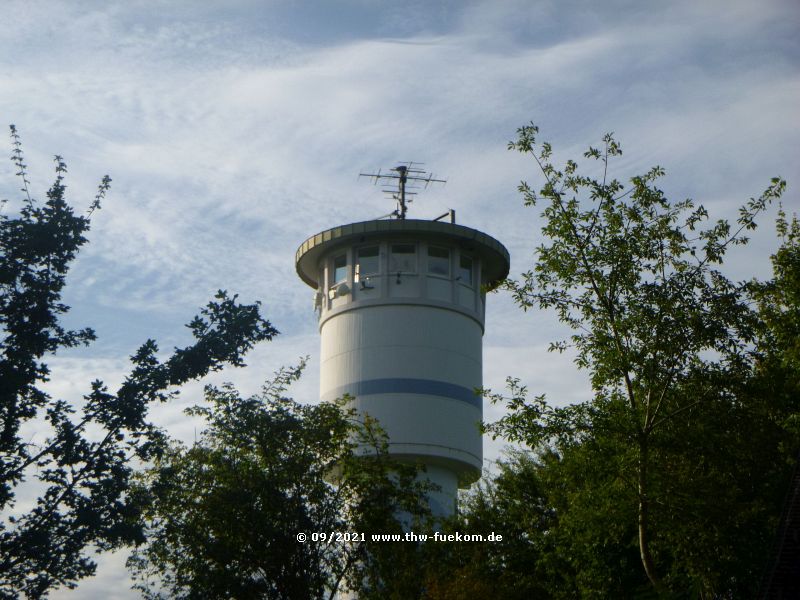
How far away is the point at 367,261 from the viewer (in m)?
43.4

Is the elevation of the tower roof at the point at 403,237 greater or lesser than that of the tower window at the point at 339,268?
greater

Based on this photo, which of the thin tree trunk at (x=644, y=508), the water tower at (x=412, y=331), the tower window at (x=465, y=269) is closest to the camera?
the thin tree trunk at (x=644, y=508)

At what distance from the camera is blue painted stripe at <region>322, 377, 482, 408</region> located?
40.5 m

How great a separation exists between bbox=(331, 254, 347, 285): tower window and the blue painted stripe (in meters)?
4.69

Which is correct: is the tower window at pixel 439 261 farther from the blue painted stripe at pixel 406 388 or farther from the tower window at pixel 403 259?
the blue painted stripe at pixel 406 388

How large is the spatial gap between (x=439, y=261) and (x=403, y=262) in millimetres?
1426

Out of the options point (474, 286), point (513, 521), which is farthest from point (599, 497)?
point (474, 286)

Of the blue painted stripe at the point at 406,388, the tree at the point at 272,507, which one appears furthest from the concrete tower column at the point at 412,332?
the tree at the point at 272,507

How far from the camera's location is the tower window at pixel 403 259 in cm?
4278

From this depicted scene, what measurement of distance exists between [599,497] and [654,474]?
4.12 feet

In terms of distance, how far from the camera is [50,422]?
929 inches

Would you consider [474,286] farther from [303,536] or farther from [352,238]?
[303,536]

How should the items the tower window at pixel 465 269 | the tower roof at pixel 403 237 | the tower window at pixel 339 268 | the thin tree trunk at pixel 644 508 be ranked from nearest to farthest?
the thin tree trunk at pixel 644 508 < the tower roof at pixel 403 237 < the tower window at pixel 465 269 < the tower window at pixel 339 268

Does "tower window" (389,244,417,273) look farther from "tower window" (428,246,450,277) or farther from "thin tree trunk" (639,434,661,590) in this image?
"thin tree trunk" (639,434,661,590)
